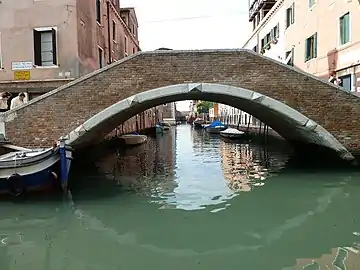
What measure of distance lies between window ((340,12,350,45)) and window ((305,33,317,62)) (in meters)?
1.97

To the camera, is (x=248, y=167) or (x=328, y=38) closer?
(x=248, y=167)

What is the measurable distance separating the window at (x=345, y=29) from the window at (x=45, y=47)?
7.62 metres

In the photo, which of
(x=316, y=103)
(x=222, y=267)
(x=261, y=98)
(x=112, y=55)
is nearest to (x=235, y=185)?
(x=261, y=98)

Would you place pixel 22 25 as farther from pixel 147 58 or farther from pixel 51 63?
pixel 147 58

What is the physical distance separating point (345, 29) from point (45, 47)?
7962 millimetres

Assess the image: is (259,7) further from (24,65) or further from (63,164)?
(63,164)

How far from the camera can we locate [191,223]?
573 cm

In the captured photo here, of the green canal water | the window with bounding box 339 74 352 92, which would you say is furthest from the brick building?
the window with bounding box 339 74 352 92

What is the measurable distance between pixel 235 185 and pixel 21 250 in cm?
472

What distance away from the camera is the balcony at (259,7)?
22786 millimetres

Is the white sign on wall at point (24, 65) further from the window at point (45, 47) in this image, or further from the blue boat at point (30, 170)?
the blue boat at point (30, 170)

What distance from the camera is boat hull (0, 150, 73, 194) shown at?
22.7 ft

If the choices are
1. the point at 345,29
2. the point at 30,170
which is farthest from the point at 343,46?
the point at 30,170

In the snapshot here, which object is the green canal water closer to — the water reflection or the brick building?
the water reflection
